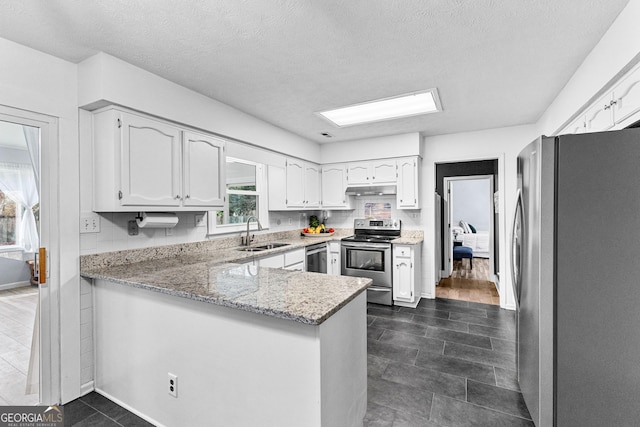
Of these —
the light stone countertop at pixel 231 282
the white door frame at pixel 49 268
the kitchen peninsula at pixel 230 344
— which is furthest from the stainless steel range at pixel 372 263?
the white door frame at pixel 49 268

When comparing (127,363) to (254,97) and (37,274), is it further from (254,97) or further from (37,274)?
(254,97)

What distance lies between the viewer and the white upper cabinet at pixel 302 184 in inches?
169

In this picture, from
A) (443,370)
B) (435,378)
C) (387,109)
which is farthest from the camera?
(387,109)

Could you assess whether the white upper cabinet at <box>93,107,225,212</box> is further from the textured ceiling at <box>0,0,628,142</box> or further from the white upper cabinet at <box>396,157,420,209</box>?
the white upper cabinet at <box>396,157,420,209</box>

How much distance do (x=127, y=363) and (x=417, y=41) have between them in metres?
2.84

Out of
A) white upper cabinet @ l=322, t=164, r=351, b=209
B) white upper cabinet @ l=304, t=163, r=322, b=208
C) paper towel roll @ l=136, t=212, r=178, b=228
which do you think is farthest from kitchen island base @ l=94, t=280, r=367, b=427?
white upper cabinet @ l=322, t=164, r=351, b=209

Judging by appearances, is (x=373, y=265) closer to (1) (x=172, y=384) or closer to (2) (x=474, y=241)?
(1) (x=172, y=384)

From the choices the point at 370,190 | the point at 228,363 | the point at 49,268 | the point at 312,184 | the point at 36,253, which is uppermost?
the point at 312,184

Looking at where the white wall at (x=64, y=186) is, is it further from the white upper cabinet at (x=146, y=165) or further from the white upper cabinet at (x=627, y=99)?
the white upper cabinet at (x=627, y=99)

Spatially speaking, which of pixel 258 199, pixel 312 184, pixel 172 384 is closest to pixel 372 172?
pixel 312 184

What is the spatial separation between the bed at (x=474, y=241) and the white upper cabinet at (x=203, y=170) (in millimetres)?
6736

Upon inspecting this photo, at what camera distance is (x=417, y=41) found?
1935 mm

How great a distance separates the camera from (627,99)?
163 cm

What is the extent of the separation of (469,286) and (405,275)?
1957 millimetres
